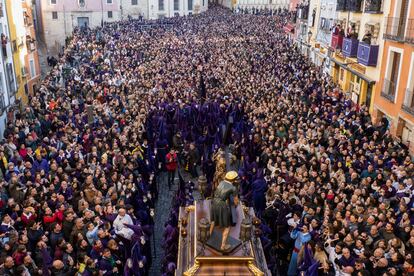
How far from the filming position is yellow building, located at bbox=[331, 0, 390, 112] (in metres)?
24.2

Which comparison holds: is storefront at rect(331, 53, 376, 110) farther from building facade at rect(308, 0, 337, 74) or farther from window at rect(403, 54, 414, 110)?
window at rect(403, 54, 414, 110)

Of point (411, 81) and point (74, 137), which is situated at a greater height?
point (411, 81)

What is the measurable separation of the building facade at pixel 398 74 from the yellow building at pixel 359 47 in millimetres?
815

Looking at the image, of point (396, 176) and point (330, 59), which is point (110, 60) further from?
point (396, 176)

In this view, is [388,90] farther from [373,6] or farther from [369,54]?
[373,6]

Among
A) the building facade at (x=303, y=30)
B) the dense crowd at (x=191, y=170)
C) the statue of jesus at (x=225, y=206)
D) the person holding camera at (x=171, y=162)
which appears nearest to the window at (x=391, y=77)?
the dense crowd at (x=191, y=170)

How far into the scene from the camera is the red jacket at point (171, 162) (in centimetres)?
1698

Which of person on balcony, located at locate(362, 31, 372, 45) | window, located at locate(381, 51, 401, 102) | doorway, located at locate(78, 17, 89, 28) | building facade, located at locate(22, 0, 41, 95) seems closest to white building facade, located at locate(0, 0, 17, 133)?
building facade, located at locate(22, 0, 41, 95)

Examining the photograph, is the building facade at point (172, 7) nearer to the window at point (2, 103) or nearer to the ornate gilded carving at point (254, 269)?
the window at point (2, 103)

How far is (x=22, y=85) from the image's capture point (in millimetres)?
32031

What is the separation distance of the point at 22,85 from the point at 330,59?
2128 centimetres

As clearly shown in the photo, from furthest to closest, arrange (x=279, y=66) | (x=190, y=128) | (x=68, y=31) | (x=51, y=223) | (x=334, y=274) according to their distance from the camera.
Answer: (x=68, y=31) < (x=279, y=66) < (x=190, y=128) < (x=51, y=223) < (x=334, y=274)

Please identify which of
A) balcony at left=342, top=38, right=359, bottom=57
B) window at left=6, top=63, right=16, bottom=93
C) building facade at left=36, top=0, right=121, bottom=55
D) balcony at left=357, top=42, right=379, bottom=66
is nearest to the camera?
balcony at left=357, top=42, right=379, bottom=66

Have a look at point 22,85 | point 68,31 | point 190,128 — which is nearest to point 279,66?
point 190,128
